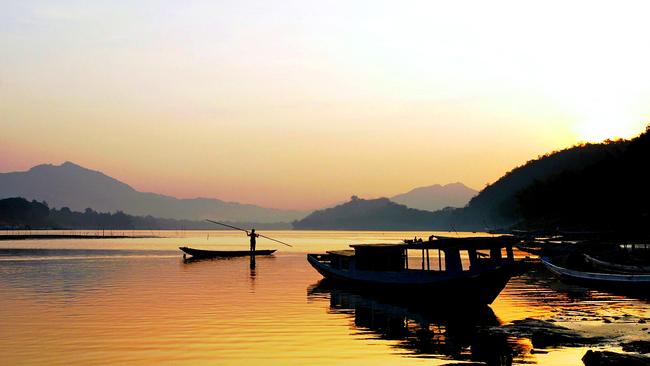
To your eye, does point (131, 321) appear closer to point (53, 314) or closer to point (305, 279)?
point (53, 314)

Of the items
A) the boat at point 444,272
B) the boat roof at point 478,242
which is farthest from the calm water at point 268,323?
the boat roof at point 478,242

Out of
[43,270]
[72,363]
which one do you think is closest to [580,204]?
[43,270]

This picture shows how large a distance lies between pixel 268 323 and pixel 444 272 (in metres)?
14.6

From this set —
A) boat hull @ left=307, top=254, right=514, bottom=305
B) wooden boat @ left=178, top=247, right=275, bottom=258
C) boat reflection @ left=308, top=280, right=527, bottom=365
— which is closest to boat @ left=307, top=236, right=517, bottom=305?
boat hull @ left=307, top=254, right=514, bottom=305

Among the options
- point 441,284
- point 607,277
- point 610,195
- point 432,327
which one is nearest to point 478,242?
point 441,284

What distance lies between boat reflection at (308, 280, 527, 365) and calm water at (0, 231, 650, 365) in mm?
71

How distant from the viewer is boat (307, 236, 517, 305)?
43812 mm

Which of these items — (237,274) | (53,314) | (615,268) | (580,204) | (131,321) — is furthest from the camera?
(580,204)

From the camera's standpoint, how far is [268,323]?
38.4m

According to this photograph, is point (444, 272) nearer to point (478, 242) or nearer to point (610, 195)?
point (478, 242)

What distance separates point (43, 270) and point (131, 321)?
46.1m

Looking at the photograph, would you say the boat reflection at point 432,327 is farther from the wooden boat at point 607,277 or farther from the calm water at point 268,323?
the wooden boat at point 607,277

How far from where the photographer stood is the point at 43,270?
79.3 meters

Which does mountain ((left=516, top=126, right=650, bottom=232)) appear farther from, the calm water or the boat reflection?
the boat reflection
